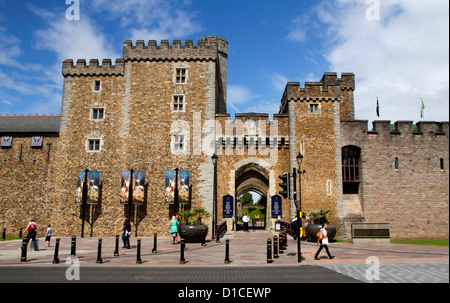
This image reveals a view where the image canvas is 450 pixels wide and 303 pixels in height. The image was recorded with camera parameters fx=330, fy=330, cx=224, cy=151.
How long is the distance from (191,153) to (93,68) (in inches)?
425

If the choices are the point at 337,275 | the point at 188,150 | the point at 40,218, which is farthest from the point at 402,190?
the point at 40,218

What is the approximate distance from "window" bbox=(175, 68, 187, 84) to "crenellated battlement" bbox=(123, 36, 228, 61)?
880 mm

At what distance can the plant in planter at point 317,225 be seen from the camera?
66.5 feet

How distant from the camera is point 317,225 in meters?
20.4

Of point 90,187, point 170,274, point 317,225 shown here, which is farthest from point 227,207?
point 170,274

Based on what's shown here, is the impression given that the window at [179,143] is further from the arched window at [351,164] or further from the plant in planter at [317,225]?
the arched window at [351,164]

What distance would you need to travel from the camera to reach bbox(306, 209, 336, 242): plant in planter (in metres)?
20.3

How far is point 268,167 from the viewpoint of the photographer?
26500 millimetres

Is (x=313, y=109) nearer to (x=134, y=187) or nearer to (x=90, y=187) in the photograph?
(x=134, y=187)

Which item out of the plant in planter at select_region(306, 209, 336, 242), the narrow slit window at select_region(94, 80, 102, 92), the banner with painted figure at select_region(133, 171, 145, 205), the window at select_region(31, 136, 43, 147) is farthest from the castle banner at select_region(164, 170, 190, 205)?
the window at select_region(31, 136, 43, 147)

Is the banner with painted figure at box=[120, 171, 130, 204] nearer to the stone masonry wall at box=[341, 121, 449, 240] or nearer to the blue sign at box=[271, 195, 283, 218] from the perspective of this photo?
the blue sign at box=[271, 195, 283, 218]
